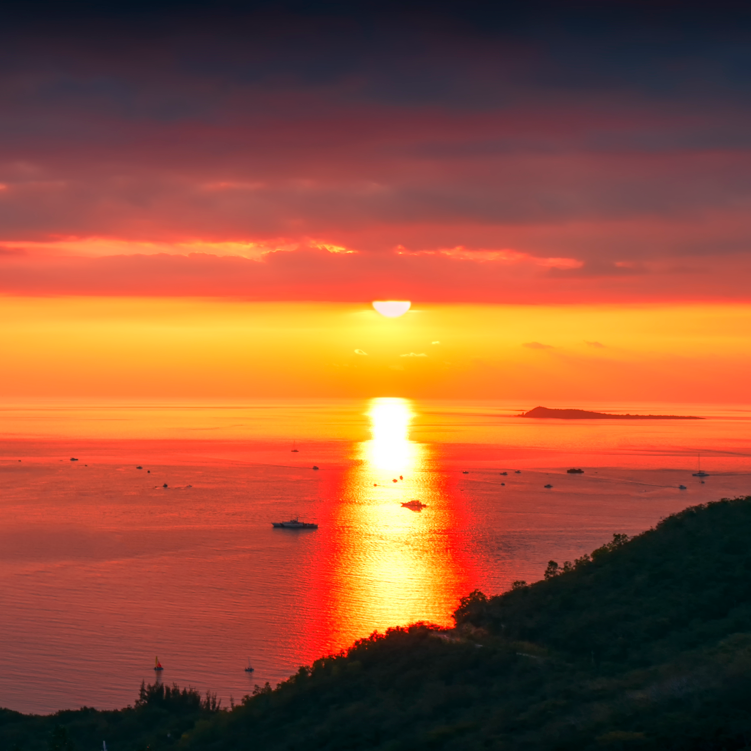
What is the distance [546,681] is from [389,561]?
54.0m

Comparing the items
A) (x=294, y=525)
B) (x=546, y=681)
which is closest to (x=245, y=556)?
(x=294, y=525)

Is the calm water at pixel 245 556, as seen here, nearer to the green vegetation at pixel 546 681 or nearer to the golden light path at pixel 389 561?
the golden light path at pixel 389 561

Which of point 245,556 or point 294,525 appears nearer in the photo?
point 245,556

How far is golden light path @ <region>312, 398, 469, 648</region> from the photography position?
63.8 m

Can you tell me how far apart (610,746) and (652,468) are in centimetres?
16661

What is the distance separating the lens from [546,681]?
102 feet

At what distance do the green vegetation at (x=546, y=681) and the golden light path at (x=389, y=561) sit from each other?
65.9 feet

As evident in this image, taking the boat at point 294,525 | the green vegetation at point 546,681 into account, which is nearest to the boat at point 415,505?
the boat at point 294,525

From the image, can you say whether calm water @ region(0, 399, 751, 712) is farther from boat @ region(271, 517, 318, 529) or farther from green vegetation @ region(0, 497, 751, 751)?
green vegetation @ region(0, 497, 751, 751)

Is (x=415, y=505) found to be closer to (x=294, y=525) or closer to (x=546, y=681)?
(x=294, y=525)

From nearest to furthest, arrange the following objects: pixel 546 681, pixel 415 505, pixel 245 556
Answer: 1. pixel 546 681
2. pixel 245 556
3. pixel 415 505

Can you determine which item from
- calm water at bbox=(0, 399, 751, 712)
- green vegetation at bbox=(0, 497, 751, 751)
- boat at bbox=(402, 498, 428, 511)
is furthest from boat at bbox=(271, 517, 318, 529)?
green vegetation at bbox=(0, 497, 751, 751)

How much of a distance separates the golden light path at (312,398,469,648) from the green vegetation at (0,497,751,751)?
20.1 m

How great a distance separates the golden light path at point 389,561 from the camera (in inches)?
2511
